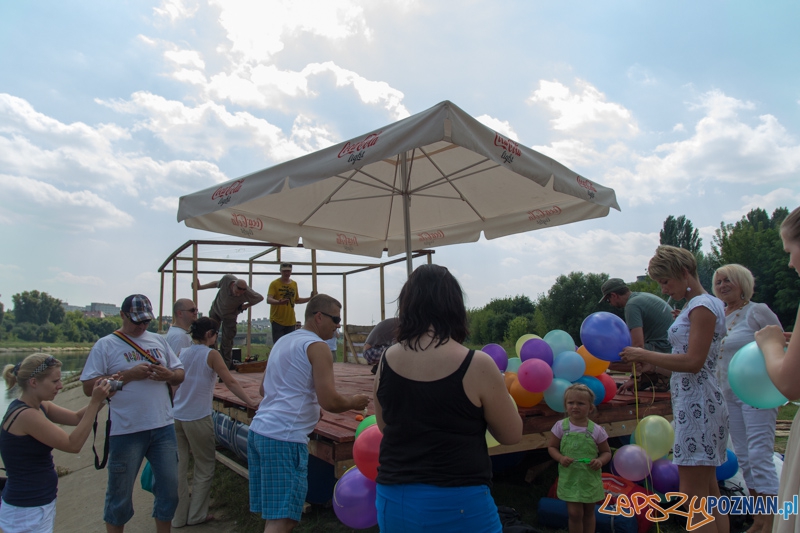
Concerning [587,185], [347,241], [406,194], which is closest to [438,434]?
[587,185]

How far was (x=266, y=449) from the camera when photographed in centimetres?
254

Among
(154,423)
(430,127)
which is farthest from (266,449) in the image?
(430,127)

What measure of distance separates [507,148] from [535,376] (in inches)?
69.7

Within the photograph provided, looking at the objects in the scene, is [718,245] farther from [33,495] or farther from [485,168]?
[33,495]

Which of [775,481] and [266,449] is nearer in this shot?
[266,449]

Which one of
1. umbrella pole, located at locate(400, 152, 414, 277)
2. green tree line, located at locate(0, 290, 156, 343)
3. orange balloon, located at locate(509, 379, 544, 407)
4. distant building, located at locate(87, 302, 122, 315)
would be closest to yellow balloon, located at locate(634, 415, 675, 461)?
orange balloon, located at locate(509, 379, 544, 407)

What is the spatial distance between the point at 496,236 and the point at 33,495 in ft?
17.4

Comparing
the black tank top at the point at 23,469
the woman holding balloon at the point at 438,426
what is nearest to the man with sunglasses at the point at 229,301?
the black tank top at the point at 23,469

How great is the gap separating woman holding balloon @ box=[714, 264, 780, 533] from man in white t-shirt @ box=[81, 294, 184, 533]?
3735mm

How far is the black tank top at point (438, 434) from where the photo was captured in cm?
153

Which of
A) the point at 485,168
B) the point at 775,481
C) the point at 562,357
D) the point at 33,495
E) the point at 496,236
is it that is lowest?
the point at 775,481

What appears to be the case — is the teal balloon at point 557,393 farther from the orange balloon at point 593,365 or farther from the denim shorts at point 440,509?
the denim shorts at point 440,509

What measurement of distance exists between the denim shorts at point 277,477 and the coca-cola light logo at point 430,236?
4.77 meters

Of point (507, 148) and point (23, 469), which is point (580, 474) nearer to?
point (507, 148)
